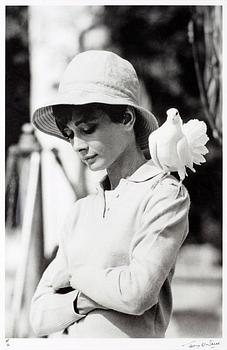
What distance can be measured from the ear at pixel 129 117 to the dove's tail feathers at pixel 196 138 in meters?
0.08

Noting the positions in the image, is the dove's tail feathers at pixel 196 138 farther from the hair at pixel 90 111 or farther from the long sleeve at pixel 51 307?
the long sleeve at pixel 51 307

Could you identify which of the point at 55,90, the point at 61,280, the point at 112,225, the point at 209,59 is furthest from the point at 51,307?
the point at 209,59

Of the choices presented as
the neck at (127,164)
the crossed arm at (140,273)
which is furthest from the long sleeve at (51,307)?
the neck at (127,164)

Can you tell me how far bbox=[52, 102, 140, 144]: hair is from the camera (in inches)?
36.9

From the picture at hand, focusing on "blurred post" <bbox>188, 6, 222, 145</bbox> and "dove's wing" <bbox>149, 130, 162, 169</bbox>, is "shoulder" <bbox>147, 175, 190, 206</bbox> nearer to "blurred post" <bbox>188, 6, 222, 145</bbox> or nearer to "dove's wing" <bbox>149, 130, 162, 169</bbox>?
"dove's wing" <bbox>149, 130, 162, 169</bbox>

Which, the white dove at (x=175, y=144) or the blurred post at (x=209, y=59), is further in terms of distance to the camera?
the blurred post at (x=209, y=59)

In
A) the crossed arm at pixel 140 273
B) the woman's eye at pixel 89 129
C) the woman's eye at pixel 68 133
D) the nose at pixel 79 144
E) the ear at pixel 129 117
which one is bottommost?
the crossed arm at pixel 140 273

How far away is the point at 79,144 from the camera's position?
963 mm

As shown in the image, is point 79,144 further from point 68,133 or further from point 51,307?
point 51,307

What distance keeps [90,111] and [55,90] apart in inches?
5.8

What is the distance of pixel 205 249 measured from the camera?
1.04m

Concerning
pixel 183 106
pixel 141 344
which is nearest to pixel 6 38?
pixel 183 106

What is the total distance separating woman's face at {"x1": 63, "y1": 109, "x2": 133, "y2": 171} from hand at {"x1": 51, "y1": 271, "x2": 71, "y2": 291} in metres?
0.17

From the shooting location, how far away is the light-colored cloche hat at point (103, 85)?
92cm
